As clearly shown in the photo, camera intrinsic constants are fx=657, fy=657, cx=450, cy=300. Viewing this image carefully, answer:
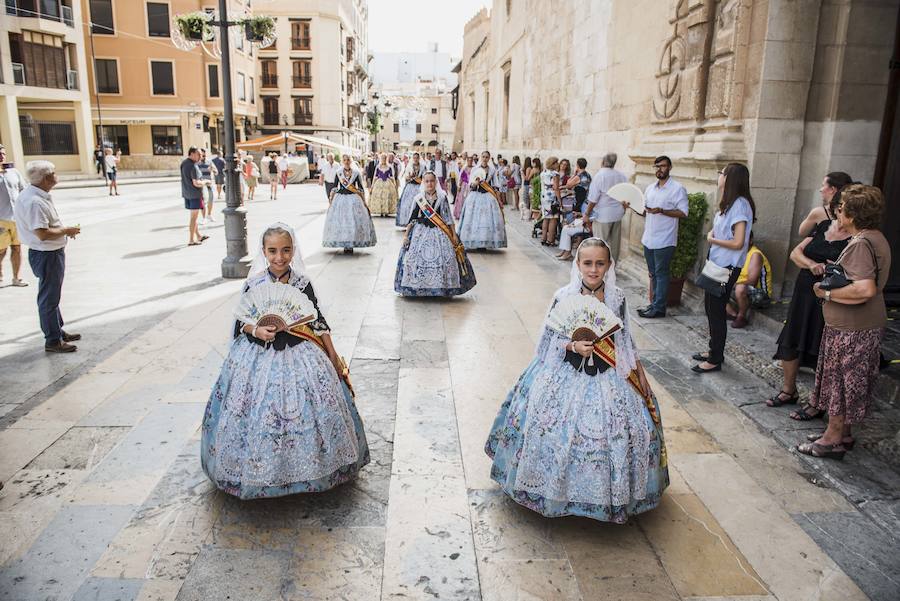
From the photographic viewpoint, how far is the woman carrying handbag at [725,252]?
547cm

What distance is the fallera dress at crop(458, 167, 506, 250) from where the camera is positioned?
11.9 meters

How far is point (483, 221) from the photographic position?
11.9 metres

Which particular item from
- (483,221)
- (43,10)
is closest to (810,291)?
(483,221)

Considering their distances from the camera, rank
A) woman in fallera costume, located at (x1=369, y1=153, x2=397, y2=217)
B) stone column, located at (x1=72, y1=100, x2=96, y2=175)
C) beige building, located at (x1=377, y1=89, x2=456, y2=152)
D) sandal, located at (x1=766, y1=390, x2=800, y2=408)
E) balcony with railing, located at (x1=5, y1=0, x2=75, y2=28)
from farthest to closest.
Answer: beige building, located at (x1=377, y1=89, x2=456, y2=152)
stone column, located at (x1=72, y1=100, x2=96, y2=175)
balcony with railing, located at (x1=5, y1=0, x2=75, y2=28)
woman in fallera costume, located at (x1=369, y1=153, x2=397, y2=217)
sandal, located at (x1=766, y1=390, x2=800, y2=408)

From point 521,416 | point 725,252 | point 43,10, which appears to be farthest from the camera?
point 43,10

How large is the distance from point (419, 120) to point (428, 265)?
277 ft

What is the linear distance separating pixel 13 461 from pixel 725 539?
13.4ft

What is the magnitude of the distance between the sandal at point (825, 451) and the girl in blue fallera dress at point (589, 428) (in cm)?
137

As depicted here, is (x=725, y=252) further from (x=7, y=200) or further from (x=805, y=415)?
(x=7, y=200)

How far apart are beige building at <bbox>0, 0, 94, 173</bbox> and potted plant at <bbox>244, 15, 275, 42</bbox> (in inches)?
855

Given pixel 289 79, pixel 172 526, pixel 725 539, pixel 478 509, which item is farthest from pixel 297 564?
pixel 289 79

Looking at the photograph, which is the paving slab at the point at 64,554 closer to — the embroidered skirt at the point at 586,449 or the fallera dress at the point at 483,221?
the embroidered skirt at the point at 586,449

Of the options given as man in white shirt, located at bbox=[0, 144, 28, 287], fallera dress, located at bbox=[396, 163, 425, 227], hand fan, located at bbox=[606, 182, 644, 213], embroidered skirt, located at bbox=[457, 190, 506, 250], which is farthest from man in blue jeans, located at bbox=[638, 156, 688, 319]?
man in white shirt, located at bbox=[0, 144, 28, 287]

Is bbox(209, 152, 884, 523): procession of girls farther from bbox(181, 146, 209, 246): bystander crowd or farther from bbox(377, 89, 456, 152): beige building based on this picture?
bbox(377, 89, 456, 152): beige building
